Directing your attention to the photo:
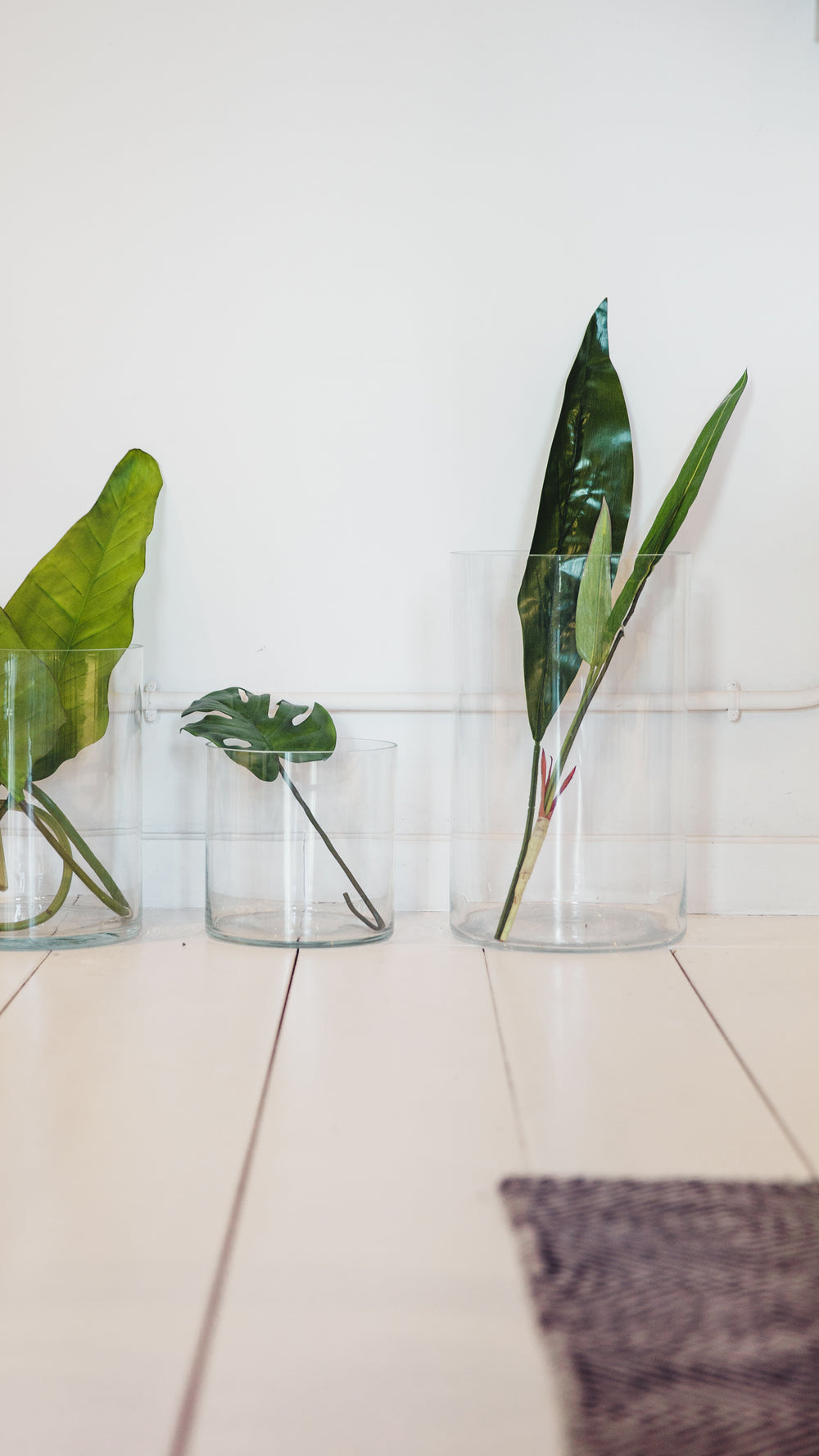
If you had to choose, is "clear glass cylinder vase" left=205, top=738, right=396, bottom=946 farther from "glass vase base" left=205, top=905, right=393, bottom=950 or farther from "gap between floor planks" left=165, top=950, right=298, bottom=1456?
"gap between floor planks" left=165, top=950, right=298, bottom=1456

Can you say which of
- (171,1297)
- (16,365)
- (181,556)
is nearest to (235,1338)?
(171,1297)

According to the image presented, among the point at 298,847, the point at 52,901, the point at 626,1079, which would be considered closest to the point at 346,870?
the point at 298,847

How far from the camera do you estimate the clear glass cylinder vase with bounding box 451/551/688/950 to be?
3.16 feet

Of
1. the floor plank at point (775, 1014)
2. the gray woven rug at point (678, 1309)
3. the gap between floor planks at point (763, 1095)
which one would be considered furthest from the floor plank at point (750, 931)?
the gray woven rug at point (678, 1309)

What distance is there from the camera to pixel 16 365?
1106 millimetres

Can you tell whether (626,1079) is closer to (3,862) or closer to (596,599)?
(596,599)

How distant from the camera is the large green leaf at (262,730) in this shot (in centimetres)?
94

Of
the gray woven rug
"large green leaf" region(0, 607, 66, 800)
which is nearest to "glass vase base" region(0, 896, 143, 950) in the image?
"large green leaf" region(0, 607, 66, 800)

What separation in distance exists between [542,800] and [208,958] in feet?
1.05

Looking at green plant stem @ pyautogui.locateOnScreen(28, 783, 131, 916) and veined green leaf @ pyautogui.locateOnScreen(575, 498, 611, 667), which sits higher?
veined green leaf @ pyautogui.locateOnScreen(575, 498, 611, 667)

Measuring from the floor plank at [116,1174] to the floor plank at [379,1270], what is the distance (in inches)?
0.8

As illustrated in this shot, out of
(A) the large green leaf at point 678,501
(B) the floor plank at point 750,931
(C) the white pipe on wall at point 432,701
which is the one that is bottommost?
(B) the floor plank at point 750,931

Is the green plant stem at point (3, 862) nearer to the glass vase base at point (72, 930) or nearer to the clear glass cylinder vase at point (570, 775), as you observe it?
the glass vase base at point (72, 930)

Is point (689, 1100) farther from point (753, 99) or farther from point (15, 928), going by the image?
point (753, 99)
